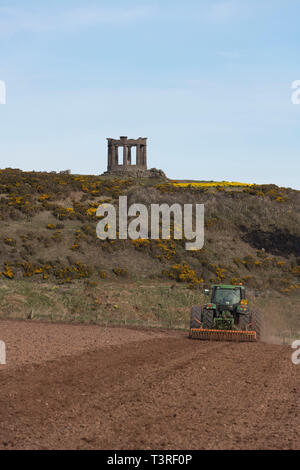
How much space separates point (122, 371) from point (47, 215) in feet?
106

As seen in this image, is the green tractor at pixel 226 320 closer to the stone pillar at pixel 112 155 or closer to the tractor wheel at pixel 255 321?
the tractor wheel at pixel 255 321

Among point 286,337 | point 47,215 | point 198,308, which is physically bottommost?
point 286,337

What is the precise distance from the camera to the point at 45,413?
10414 millimetres

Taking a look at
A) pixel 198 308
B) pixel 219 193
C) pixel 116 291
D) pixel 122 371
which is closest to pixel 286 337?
pixel 198 308

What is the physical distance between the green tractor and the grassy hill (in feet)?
24.2

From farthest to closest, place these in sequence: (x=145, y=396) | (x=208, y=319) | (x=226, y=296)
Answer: (x=226, y=296), (x=208, y=319), (x=145, y=396)

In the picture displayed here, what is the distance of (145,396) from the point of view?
39.3ft

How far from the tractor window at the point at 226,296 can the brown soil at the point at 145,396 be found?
2618 millimetres

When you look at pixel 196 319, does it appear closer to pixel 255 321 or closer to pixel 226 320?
pixel 226 320

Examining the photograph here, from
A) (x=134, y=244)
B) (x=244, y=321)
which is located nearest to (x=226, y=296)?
(x=244, y=321)

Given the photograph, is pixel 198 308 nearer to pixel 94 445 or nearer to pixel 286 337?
pixel 286 337

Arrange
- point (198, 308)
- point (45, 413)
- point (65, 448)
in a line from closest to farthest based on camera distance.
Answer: point (65, 448) < point (45, 413) < point (198, 308)

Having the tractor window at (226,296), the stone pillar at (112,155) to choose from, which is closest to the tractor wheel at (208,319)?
the tractor window at (226,296)

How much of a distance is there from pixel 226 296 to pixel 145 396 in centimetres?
1163
